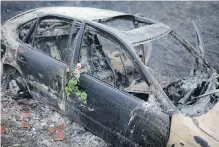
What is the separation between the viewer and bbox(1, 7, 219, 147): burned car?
375 cm

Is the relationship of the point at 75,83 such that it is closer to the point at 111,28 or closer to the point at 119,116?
the point at 119,116

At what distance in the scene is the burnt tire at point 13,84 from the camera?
529cm

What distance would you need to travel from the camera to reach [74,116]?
177 inches

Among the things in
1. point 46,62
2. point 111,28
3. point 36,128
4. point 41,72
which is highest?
point 111,28

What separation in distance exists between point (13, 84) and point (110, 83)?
1659 mm

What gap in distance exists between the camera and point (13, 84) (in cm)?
541

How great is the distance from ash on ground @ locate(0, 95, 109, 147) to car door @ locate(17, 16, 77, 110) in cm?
42

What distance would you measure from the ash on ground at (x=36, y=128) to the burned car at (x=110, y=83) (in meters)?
0.29

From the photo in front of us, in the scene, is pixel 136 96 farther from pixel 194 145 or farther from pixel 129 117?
pixel 194 145

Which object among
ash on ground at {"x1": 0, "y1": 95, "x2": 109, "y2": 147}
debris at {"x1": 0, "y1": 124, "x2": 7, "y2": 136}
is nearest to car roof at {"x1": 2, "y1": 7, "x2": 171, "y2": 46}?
ash on ground at {"x1": 0, "y1": 95, "x2": 109, "y2": 147}

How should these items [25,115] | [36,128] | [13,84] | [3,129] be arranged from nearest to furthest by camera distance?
[3,129] < [36,128] < [25,115] < [13,84]

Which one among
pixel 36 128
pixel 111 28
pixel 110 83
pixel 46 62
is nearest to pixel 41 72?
pixel 46 62

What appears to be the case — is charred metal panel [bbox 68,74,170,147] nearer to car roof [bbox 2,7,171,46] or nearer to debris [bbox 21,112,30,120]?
car roof [bbox 2,7,171,46]

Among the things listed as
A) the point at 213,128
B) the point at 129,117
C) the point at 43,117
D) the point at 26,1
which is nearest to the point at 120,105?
the point at 129,117
